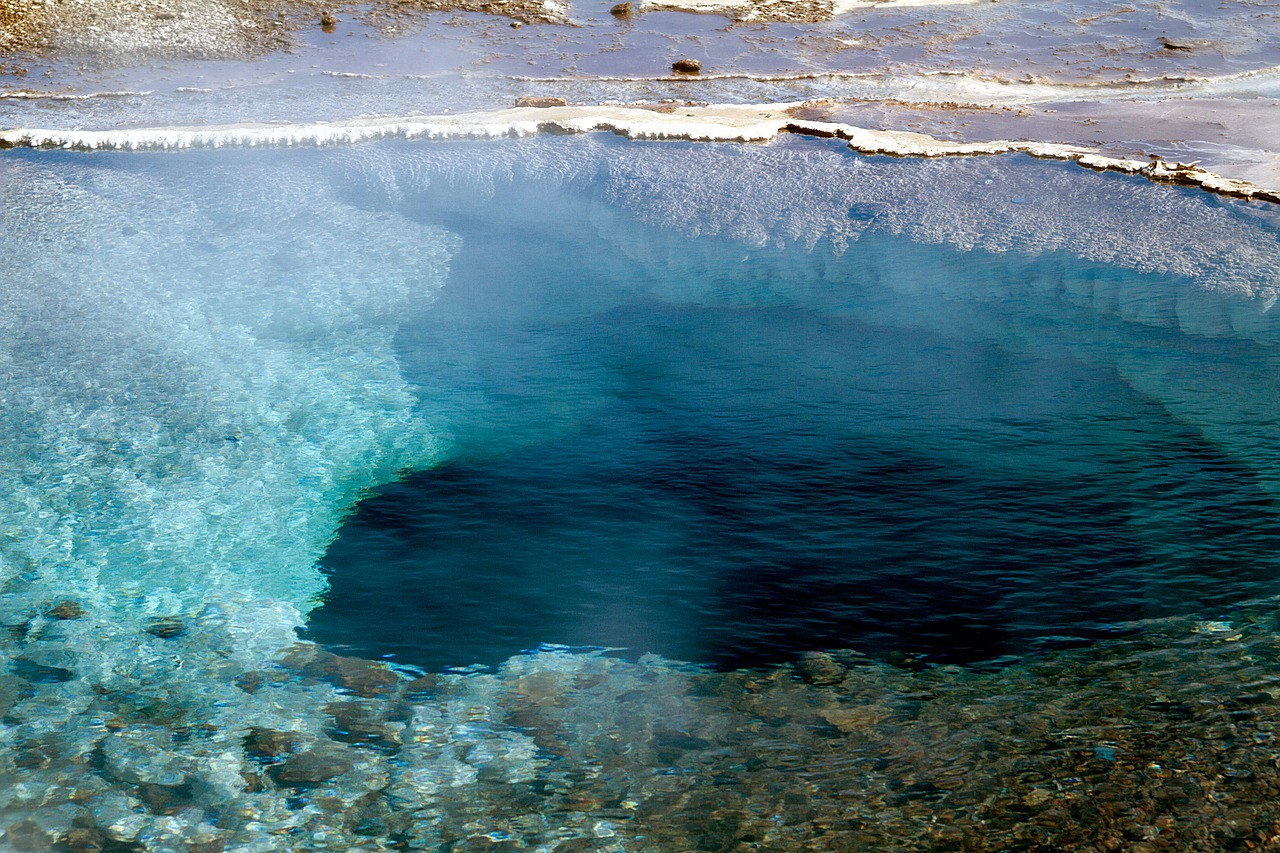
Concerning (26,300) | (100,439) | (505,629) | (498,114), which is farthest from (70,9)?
(505,629)

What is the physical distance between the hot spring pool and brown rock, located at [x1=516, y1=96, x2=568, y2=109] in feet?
4.78

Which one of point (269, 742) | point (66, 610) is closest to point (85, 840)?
point (269, 742)

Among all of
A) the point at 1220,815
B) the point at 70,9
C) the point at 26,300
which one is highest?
the point at 70,9

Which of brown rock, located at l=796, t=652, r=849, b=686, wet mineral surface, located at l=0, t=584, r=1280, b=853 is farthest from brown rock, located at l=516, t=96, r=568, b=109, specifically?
brown rock, located at l=796, t=652, r=849, b=686

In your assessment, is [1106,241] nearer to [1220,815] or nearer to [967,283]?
[967,283]

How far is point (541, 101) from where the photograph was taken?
8195mm

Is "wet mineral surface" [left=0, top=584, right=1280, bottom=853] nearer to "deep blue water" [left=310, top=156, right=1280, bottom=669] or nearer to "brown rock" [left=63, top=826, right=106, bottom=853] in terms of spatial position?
"brown rock" [left=63, top=826, right=106, bottom=853]

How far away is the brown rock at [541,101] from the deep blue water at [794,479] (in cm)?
268

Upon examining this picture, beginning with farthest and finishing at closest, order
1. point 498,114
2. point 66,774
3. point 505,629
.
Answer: point 498,114, point 505,629, point 66,774

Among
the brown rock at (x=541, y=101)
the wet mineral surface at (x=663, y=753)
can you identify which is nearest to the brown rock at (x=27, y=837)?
the wet mineral surface at (x=663, y=753)

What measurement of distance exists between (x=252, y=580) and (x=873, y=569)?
2.29m

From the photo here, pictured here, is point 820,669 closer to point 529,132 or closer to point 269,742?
point 269,742

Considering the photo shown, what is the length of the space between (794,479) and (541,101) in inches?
192

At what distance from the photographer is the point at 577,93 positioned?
336 inches
